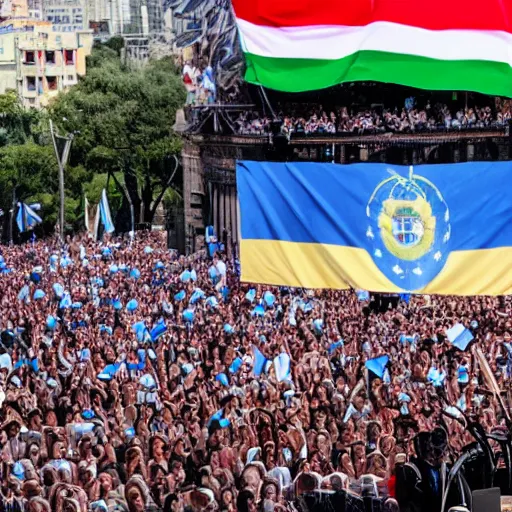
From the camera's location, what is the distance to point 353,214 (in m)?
10.3

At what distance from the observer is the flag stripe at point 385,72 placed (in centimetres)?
1040

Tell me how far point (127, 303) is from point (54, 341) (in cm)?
245

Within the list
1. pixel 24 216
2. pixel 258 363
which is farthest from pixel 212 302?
pixel 24 216

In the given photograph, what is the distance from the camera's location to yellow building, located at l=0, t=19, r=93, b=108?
81.1 m

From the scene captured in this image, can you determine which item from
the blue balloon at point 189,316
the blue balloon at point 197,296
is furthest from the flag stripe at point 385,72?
the blue balloon at point 197,296

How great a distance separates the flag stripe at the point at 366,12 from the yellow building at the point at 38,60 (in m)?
71.3

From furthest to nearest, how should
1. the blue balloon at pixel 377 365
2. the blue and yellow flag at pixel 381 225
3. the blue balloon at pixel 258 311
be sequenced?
the blue balloon at pixel 258 311 → the blue balloon at pixel 377 365 → the blue and yellow flag at pixel 381 225

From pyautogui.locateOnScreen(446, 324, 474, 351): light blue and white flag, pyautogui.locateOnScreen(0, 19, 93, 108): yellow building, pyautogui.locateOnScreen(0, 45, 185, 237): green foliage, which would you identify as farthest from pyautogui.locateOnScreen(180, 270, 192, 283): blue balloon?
pyautogui.locateOnScreen(0, 19, 93, 108): yellow building

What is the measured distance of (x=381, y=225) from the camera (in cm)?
1027

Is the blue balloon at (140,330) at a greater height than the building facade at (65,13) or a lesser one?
lesser

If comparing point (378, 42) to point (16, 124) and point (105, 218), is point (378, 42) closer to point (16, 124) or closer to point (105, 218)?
point (105, 218)

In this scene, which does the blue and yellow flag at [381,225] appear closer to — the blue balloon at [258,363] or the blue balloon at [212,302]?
the blue balloon at [258,363]

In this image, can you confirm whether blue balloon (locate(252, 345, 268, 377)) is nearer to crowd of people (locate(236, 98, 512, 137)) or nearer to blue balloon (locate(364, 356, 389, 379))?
blue balloon (locate(364, 356, 389, 379))

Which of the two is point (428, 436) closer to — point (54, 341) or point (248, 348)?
point (248, 348)
